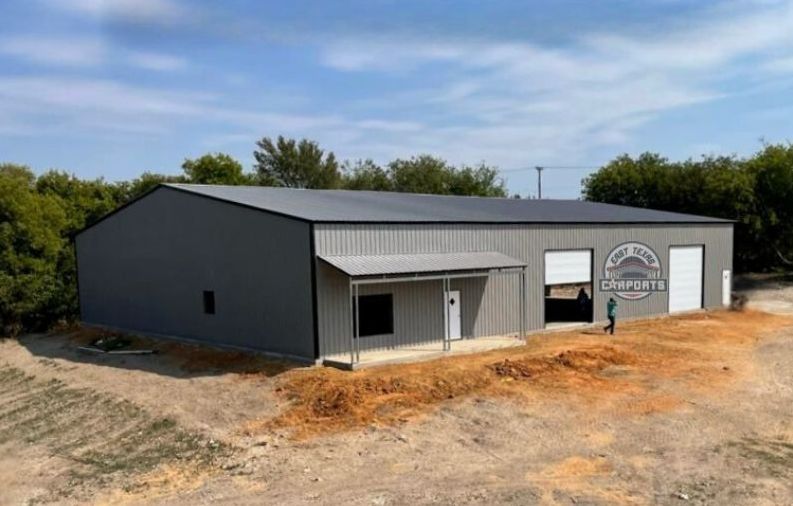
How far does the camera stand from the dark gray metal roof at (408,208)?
71.0 feet

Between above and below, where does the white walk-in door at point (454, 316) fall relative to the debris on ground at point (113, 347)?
above

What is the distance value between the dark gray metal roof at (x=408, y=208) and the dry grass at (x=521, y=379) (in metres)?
4.73

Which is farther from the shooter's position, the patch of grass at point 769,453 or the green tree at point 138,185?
the green tree at point 138,185

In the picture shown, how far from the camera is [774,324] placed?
29.3 metres

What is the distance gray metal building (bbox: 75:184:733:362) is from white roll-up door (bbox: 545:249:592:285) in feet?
0.19

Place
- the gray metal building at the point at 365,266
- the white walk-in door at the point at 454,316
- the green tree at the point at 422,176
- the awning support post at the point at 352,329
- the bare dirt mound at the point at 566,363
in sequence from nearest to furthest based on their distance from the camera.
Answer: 1. the bare dirt mound at the point at 566,363
2. the awning support post at the point at 352,329
3. the gray metal building at the point at 365,266
4. the white walk-in door at the point at 454,316
5. the green tree at the point at 422,176

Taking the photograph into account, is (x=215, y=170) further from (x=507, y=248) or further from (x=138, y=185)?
(x=507, y=248)

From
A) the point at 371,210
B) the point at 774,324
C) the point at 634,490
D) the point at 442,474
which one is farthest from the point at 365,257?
the point at 774,324

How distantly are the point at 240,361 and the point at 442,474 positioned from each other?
10.2 metres

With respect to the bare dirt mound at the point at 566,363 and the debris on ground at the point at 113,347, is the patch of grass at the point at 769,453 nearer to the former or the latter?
the bare dirt mound at the point at 566,363

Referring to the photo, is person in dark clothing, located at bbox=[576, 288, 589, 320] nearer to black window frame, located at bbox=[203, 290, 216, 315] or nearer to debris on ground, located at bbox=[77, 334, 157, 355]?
black window frame, located at bbox=[203, 290, 216, 315]

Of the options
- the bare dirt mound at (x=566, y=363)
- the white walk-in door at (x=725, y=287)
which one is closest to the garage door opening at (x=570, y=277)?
the bare dirt mound at (x=566, y=363)

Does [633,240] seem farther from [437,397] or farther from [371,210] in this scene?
[437,397]

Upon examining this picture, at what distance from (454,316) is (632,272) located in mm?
10148
